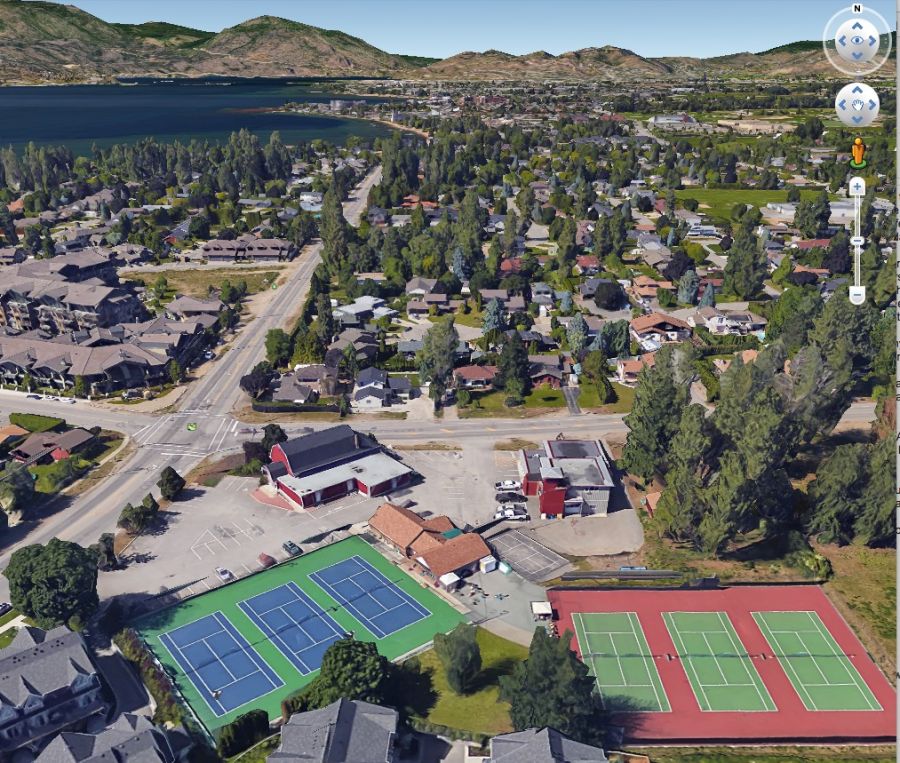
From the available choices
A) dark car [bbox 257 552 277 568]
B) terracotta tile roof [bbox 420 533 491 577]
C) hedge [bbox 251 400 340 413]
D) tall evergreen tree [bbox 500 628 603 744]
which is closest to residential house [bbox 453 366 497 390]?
hedge [bbox 251 400 340 413]

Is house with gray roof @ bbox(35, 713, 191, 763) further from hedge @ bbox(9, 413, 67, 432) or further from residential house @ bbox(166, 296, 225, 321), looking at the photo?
residential house @ bbox(166, 296, 225, 321)

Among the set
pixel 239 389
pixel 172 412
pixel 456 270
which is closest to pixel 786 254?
pixel 456 270

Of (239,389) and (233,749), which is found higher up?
(239,389)

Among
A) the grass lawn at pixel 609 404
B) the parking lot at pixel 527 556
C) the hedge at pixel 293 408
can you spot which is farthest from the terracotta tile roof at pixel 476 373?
the parking lot at pixel 527 556

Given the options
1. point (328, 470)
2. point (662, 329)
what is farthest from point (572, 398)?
point (328, 470)

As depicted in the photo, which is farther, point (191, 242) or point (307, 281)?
point (191, 242)

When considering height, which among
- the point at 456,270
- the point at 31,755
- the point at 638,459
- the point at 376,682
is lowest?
the point at 31,755

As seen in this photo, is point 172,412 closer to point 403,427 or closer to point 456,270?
point 403,427

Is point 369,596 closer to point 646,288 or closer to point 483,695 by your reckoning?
point 483,695
